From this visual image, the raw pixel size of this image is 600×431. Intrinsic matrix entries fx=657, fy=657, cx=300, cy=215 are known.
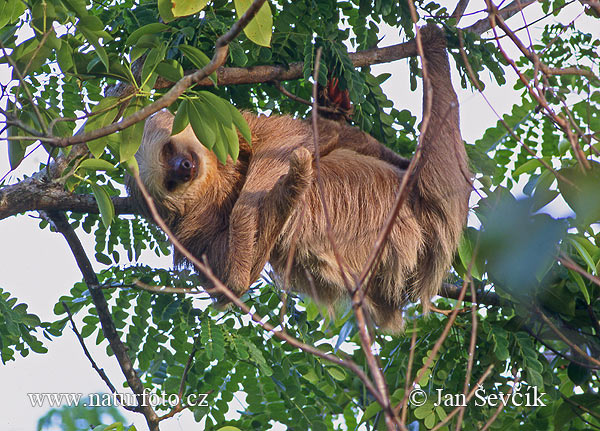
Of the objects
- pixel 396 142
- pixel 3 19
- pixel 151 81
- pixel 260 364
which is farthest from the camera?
pixel 396 142

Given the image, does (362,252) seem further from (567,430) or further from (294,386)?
(567,430)

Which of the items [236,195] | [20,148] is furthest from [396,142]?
[20,148]

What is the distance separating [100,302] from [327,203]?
5.31ft

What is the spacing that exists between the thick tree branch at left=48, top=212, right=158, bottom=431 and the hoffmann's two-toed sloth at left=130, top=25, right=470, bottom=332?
508 mm

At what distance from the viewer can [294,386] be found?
4227 mm

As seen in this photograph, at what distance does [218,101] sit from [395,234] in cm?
163

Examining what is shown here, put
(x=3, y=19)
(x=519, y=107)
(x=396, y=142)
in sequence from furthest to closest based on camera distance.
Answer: (x=519, y=107), (x=396, y=142), (x=3, y=19)

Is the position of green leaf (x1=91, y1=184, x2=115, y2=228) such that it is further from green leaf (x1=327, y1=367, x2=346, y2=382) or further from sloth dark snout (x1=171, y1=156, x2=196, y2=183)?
green leaf (x1=327, y1=367, x2=346, y2=382)

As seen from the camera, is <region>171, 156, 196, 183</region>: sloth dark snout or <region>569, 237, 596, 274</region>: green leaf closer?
A: <region>569, 237, 596, 274</region>: green leaf

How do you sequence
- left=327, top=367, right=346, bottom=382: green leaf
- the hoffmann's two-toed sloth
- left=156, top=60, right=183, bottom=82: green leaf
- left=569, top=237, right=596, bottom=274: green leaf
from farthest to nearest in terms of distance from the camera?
left=327, top=367, right=346, bottom=382: green leaf, the hoffmann's two-toed sloth, left=569, top=237, right=596, bottom=274: green leaf, left=156, top=60, right=183, bottom=82: green leaf

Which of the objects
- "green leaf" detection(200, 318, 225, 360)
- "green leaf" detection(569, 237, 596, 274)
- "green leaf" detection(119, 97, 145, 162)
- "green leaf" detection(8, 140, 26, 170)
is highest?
"green leaf" detection(8, 140, 26, 170)

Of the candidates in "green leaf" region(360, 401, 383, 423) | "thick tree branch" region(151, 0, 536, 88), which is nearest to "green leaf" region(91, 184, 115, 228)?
"thick tree branch" region(151, 0, 536, 88)

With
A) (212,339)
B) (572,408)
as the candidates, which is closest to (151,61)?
(212,339)

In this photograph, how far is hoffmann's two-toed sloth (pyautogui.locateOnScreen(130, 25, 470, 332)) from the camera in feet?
13.2
